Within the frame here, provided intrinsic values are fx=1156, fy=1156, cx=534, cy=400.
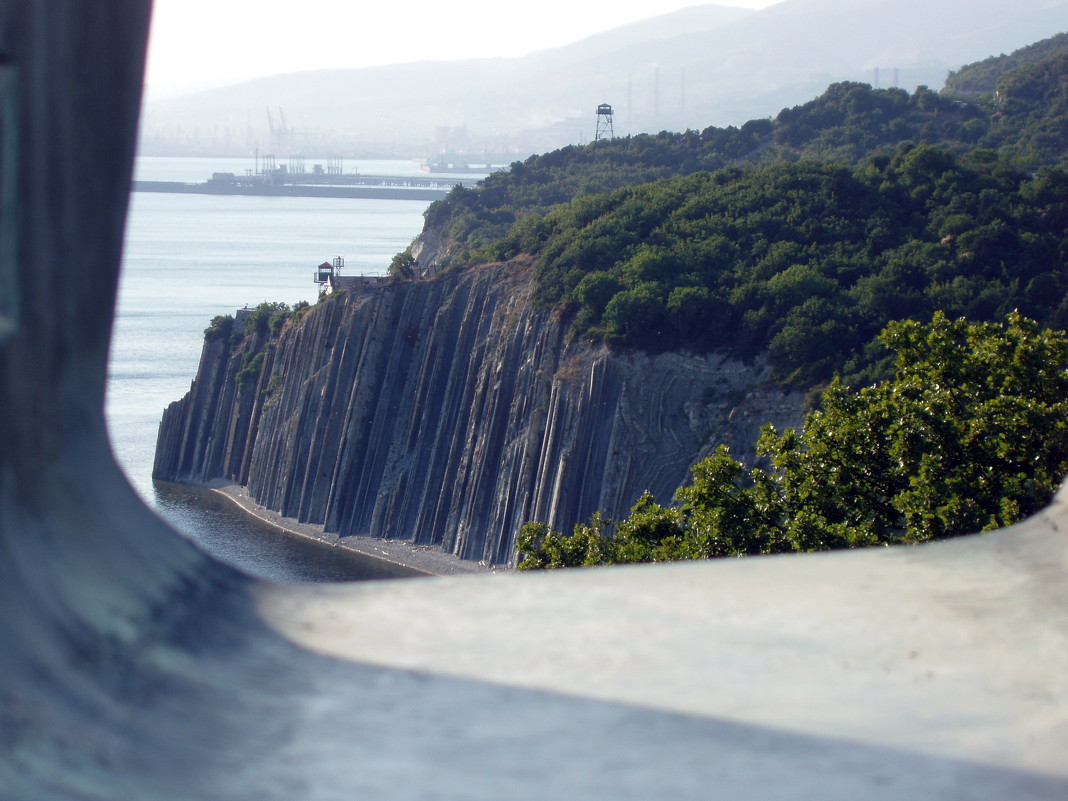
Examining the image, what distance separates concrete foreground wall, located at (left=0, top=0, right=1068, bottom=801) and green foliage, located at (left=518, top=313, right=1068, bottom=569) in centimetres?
925

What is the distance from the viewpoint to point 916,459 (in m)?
14.6

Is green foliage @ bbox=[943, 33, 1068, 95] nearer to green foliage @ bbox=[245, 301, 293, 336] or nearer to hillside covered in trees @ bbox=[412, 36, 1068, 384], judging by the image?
hillside covered in trees @ bbox=[412, 36, 1068, 384]

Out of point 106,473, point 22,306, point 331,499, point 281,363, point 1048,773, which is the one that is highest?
point 22,306

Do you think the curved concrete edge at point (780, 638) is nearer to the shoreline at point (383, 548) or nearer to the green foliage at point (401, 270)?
the shoreline at point (383, 548)

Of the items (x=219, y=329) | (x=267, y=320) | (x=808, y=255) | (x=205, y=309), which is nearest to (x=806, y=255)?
(x=808, y=255)

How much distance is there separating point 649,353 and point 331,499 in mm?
15543

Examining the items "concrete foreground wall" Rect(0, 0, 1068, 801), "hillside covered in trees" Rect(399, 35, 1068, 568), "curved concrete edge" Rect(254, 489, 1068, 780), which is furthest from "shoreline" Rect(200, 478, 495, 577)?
"concrete foreground wall" Rect(0, 0, 1068, 801)

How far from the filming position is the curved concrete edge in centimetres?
415

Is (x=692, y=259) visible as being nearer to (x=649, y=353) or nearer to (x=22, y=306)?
(x=649, y=353)

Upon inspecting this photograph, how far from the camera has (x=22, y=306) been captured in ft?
11.6

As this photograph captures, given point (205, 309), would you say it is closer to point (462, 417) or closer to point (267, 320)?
point (267, 320)

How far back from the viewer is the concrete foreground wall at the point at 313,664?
3.48m

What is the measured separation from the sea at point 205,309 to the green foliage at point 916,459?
26.2 feet

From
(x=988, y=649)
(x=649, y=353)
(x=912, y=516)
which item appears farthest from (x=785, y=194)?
(x=988, y=649)
